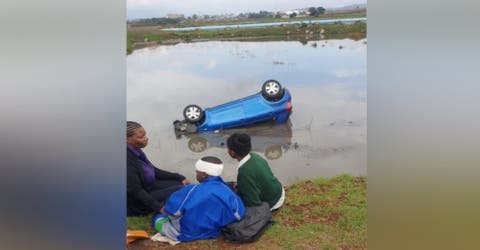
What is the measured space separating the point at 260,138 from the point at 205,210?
2952mm

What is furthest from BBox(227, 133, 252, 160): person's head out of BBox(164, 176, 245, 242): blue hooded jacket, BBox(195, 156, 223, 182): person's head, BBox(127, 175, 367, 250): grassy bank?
BBox(127, 175, 367, 250): grassy bank

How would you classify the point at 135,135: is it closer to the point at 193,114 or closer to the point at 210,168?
the point at 210,168

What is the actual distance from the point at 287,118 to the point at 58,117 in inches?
191

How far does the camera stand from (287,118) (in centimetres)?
620

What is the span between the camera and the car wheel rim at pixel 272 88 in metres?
5.89

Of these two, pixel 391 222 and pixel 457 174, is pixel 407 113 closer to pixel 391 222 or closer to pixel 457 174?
pixel 457 174

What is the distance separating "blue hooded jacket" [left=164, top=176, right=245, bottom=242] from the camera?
296 cm

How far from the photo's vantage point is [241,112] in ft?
19.3

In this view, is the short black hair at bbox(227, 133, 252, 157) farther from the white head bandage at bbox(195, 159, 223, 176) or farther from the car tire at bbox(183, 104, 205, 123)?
the car tire at bbox(183, 104, 205, 123)

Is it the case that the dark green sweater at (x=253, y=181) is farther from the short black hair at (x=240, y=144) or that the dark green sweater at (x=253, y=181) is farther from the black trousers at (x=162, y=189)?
the black trousers at (x=162, y=189)

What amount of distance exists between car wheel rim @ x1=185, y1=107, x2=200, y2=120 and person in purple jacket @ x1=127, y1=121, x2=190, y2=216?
2.38 meters

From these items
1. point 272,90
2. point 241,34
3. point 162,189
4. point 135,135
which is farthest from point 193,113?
point 135,135

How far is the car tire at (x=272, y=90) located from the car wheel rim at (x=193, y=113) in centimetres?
91

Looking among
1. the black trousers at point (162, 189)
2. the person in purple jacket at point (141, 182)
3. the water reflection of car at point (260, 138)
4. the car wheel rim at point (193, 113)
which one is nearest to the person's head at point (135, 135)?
the person in purple jacket at point (141, 182)
